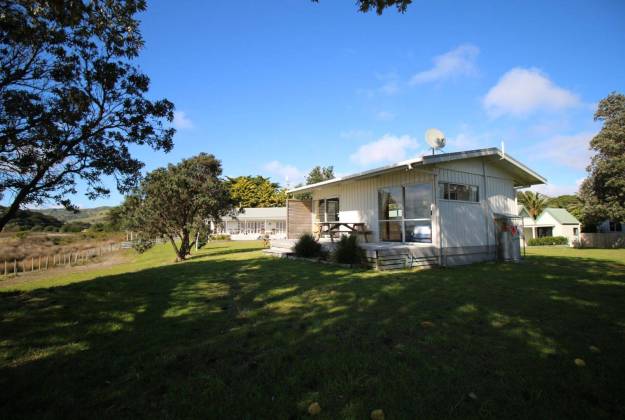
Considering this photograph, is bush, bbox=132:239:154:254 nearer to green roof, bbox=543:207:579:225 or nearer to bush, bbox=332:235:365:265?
bush, bbox=332:235:365:265

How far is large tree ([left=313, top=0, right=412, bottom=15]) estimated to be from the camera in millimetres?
4551

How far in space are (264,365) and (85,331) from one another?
2551 millimetres

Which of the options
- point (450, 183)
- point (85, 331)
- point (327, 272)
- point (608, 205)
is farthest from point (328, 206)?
point (608, 205)

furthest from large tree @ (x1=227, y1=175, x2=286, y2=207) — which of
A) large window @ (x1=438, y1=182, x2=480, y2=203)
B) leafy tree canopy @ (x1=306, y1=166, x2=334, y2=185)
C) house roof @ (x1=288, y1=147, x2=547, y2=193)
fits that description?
large window @ (x1=438, y1=182, x2=480, y2=203)

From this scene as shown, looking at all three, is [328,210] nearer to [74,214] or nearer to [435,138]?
[435,138]

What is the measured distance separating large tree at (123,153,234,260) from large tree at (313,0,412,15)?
12621 mm

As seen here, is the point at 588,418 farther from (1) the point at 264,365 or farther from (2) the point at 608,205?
(2) the point at 608,205

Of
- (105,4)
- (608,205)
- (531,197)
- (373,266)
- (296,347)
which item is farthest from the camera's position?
(531,197)

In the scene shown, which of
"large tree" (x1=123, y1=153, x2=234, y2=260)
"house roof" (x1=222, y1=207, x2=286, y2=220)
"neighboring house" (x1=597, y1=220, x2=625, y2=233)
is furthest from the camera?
"house roof" (x1=222, y1=207, x2=286, y2=220)

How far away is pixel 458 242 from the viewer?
34.2ft

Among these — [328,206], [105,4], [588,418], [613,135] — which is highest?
[613,135]

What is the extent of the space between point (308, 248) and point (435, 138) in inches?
238

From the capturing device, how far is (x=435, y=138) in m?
11.1

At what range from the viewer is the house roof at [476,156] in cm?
930
